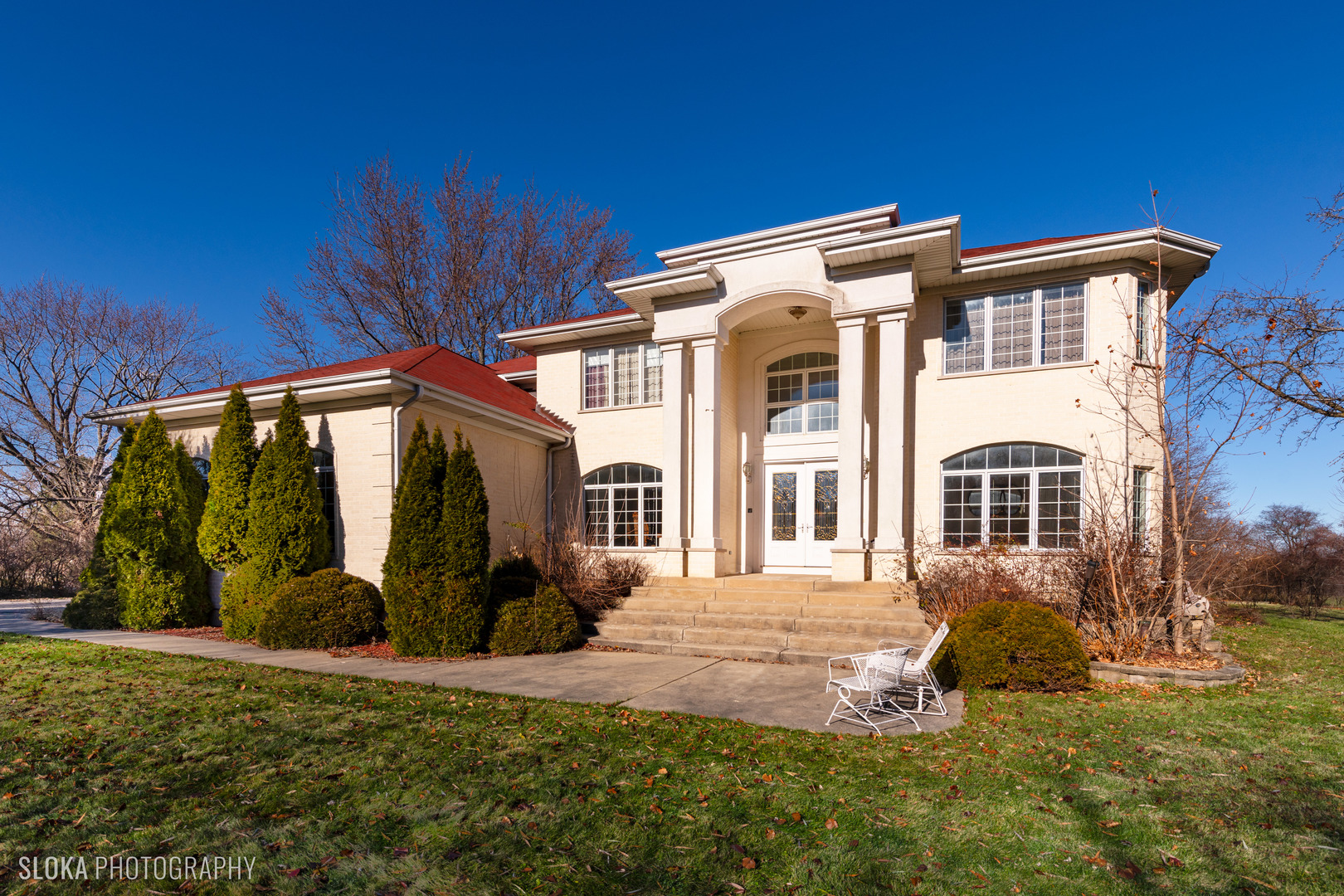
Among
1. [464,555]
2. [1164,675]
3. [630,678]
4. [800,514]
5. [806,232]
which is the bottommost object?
[630,678]

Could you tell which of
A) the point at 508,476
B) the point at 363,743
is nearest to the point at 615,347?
the point at 508,476

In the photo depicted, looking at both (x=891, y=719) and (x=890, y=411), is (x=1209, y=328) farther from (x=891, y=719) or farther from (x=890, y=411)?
(x=891, y=719)

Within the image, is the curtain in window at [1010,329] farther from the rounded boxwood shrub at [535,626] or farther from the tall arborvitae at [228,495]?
the tall arborvitae at [228,495]

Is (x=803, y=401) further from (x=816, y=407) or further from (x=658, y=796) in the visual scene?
(x=658, y=796)

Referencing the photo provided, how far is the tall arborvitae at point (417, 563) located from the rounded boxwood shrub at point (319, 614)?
2.70 feet

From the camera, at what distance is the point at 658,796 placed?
4.21 metres

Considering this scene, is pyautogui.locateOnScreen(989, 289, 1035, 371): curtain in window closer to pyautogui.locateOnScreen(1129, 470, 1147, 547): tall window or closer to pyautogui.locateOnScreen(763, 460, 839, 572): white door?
pyautogui.locateOnScreen(1129, 470, 1147, 547): tall window

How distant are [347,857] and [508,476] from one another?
10.4 m

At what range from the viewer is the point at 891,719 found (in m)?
6.12

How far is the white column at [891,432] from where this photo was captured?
36.5 feet

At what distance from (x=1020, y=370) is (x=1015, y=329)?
0.78 m

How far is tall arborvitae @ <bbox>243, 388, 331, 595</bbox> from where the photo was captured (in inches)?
417

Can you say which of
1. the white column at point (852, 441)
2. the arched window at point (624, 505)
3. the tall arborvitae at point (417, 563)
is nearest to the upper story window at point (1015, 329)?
the white column at point (852, 441)

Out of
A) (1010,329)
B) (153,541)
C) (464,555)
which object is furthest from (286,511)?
(1010,329)
